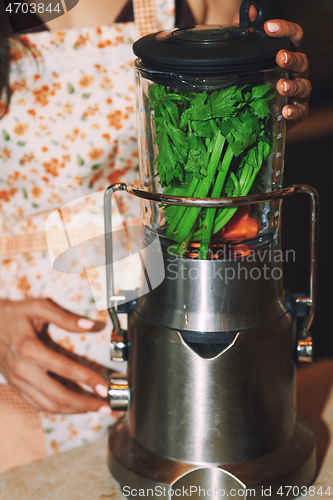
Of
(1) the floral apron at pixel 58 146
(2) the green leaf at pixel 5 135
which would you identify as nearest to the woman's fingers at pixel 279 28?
(1) the floral apron at pixel 58 146

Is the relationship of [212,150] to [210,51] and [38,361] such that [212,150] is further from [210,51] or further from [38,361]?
[38,361]

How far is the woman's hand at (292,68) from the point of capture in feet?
1.79

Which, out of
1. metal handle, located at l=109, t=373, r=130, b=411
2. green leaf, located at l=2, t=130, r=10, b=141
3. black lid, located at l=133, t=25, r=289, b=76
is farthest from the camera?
green leaf, located at l=2, t=130, r=10, b=141

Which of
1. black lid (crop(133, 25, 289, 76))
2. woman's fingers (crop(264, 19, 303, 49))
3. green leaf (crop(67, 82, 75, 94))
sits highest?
woman's fingers (crop(264, 19, 303, 49))

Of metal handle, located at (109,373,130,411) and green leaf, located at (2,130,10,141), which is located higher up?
green leaf, located at (2,130,10,141)

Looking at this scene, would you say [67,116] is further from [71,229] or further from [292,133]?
[292,133]

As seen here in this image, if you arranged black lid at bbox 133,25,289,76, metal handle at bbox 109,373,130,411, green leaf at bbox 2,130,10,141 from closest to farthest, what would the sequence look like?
Result: black lid at bbox 133,25,289,76 → metal handle at bbox 109,373,130,411 → green leaf at bbox 2,130,10,141

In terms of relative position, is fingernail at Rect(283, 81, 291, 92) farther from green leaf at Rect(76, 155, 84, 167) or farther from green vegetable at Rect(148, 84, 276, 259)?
green leaf at Rect(76, 155, 84, 167)

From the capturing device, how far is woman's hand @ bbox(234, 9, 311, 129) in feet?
1.79

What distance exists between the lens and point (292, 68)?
0.61 meters

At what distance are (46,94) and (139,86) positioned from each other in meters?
0.24

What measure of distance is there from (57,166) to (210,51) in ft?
1.33

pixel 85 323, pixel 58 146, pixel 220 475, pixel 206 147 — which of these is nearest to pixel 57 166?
pixel 58 146

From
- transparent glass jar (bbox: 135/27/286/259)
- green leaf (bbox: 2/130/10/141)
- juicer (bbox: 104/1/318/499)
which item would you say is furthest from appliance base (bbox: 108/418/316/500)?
green leaf (bbox: 2/130/10/141)
